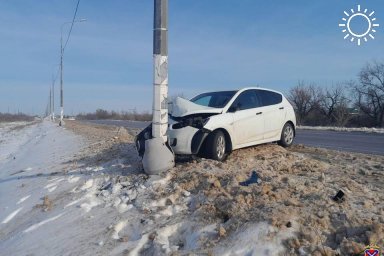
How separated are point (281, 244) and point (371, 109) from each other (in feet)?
191

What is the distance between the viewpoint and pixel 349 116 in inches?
2285

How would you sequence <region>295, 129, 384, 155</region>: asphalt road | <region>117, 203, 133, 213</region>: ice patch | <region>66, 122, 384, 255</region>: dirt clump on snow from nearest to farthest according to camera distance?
<region>66, 122, 384, 255</region>: dirt clump on snow, <region>117, 203, 133, 213</region>: ice patch, <region>295, 129, 384, 155</region>: asphalt road

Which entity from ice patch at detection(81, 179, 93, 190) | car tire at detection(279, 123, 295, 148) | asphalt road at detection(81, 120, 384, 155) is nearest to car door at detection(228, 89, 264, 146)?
car tire at detection(279, 123, 295, 148)

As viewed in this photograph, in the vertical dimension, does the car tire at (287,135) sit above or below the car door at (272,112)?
below

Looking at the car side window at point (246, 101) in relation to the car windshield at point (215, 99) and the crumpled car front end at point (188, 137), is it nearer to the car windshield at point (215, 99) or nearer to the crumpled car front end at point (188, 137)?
the car windshield at point (215, 99)

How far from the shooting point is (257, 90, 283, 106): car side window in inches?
398

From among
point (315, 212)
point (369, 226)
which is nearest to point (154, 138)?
point (315, 212)

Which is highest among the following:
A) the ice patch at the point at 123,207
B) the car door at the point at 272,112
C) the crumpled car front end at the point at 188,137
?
the car door at the point at 272,112

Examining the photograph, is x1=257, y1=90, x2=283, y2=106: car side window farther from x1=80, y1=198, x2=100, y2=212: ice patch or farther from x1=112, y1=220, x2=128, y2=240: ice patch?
x1=112, y1=220, x2=128, y2=240: ice patch

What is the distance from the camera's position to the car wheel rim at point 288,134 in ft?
35.3

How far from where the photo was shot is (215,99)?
9594 mm

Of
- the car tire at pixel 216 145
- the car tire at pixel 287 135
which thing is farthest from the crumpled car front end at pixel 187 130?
the car tire at pixel 287 135

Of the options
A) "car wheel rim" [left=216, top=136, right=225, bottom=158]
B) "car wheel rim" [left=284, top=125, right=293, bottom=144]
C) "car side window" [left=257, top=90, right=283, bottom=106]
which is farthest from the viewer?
"car wheel rim" [left=284, top=125, right=293, bottom=144]

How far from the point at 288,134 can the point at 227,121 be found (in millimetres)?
2804
